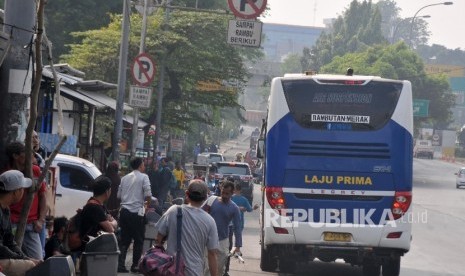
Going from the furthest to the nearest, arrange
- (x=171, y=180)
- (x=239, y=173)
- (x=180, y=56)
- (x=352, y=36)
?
(x=352, y=36), (x=239, y=173), (x=180, y=56), (x=171, y=180)

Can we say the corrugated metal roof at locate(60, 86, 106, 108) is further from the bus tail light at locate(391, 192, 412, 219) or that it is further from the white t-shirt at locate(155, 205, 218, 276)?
the white t-shirt at locate(155, 205, 218, 276)

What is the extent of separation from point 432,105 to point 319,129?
253 ft

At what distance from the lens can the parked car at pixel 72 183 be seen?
1897 cm

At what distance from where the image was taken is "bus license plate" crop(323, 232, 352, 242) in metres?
15.8

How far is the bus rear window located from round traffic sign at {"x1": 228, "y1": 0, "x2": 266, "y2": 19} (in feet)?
14.5

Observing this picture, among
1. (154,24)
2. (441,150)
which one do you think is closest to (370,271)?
(154,24)

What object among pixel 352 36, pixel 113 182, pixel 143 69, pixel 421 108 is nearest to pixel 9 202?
pixel 113 182

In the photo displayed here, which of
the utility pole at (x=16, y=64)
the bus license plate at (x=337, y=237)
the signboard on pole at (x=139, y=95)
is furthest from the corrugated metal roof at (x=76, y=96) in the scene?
the utility pole at (x=16, y=64)

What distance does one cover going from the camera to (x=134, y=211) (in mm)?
15438

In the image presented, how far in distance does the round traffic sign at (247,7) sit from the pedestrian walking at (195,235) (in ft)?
37.5

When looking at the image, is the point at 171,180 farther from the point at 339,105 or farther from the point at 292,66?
the point at 292,66

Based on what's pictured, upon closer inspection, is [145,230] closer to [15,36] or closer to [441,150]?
[15,36]

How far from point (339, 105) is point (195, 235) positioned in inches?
301

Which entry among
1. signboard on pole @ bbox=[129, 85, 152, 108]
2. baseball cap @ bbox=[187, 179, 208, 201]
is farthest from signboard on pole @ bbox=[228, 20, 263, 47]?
baseball cap @ bbox=[187, 179, 208, 201]
